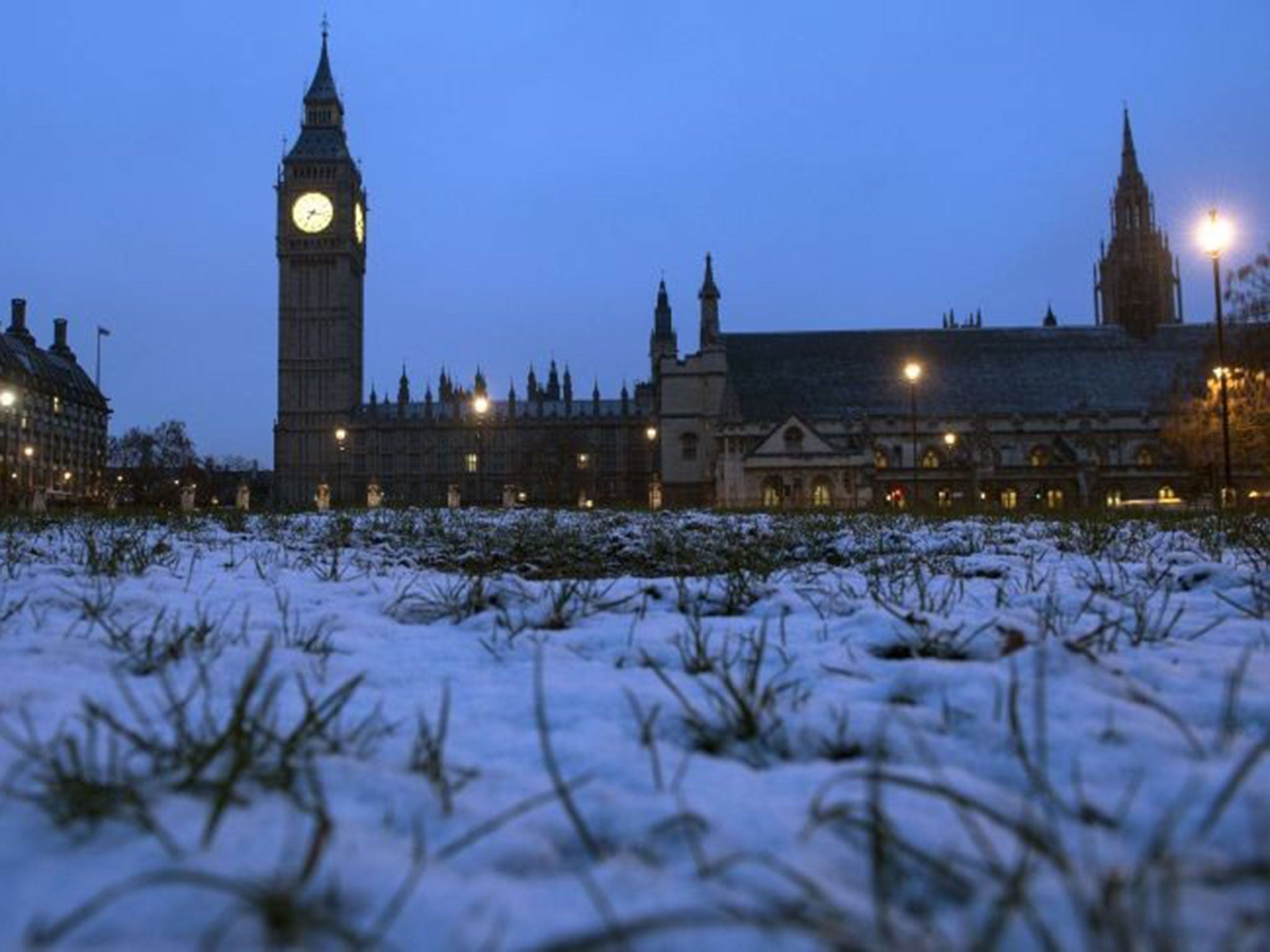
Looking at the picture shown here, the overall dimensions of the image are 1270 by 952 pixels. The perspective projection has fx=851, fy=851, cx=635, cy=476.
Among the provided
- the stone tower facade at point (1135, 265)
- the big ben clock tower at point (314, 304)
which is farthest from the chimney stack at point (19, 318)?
the stone tower facade at point (1135, 265)

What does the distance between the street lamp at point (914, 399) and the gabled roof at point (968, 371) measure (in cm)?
82

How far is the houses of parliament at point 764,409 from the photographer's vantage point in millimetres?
58125

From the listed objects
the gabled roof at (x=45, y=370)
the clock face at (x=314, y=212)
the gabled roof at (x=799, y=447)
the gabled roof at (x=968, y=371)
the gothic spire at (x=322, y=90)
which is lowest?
the gabled roof at (x=799, y=447)

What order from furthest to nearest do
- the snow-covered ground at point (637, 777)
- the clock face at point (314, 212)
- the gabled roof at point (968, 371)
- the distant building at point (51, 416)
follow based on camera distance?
the clock face at point (314, 212) → the distant building at point (51, 416) → the gabled roof at point (968, 371) → the snow-covered ground at point (637, 777)

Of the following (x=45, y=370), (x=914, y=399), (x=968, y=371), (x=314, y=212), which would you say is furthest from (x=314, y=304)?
(x=914, y=399)

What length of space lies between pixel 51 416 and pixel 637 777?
115m

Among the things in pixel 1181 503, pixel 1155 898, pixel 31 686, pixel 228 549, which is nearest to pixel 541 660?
pixel 31 686

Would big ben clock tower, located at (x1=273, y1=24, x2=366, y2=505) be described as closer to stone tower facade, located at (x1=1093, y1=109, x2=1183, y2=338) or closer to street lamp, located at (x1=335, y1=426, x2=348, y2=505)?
street lamp, located at (x1=335, y1=426, x2=348, y2=505)

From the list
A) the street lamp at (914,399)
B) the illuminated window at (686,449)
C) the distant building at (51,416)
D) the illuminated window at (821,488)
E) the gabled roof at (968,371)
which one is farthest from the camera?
the distant building at (51,416)

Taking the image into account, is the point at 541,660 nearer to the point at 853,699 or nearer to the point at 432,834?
the point at 853,699

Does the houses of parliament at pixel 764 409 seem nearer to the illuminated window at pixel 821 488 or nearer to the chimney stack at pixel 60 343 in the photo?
the illuminated window at pixel 821 488

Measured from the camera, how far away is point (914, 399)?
36.0 m

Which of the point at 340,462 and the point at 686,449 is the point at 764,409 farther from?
the point at 340,462

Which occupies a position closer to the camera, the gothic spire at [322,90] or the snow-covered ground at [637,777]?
the snow-covered ground at [637,777]
